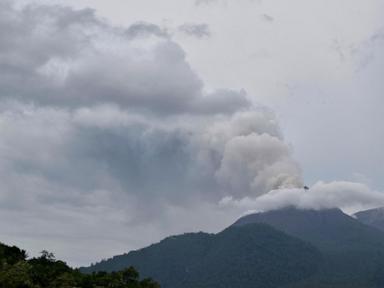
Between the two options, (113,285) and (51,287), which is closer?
(51,287)

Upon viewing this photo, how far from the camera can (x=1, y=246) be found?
138 metres

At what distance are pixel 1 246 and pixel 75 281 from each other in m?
38.7

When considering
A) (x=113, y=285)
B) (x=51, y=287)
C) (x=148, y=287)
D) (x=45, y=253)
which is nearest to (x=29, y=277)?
(x=51, y=287)

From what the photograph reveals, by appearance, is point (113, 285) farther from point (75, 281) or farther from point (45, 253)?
point (45, 253)

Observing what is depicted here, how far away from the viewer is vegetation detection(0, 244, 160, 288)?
95.1 metres

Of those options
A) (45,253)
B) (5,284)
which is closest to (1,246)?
(45,253)

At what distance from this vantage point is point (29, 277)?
99.6 meters

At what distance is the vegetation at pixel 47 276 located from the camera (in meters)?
95.1

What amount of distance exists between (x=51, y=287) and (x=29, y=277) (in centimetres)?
405

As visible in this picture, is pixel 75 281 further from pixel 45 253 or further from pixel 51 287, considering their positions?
pixel 45 253

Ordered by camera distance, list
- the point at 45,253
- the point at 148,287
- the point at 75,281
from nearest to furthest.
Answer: the point at 75,281
the point at 148,287
the point at 45,253

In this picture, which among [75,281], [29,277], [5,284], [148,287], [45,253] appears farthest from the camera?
[45,253]

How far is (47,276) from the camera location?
110 m

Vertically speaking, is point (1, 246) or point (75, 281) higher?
point (1, 246)
